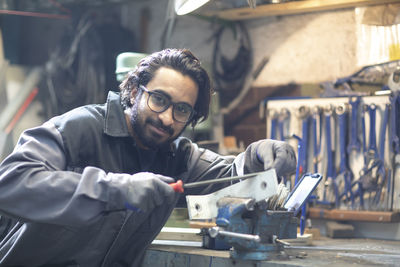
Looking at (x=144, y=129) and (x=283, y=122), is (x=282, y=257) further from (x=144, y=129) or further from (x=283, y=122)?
(x=283, y=122)

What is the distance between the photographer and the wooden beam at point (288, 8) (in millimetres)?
3121

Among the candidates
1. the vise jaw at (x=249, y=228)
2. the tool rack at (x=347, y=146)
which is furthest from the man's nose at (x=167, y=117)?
the tool rack at (x=347, y=146)

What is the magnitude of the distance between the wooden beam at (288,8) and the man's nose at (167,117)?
4.79ft

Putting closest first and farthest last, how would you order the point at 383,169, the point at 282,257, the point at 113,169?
the point at 282,257, the point at 113,169, the point at 383,169

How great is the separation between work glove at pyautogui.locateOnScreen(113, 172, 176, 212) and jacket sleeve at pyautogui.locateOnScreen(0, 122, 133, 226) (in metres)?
0.02

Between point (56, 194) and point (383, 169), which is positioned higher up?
point (56, 194)

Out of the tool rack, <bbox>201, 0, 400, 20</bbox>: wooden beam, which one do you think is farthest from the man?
<bbox>201, 0, 400, 20</bbox>: wooden beam

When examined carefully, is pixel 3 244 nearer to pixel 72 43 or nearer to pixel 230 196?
pixel 230 196

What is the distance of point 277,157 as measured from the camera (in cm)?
196

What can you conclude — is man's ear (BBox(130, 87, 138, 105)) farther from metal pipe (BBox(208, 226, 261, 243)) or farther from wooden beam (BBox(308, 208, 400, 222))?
wooden beam (BBox(308, 208, 400, 222))

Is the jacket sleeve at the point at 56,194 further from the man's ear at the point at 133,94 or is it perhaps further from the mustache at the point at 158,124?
the man's ear at the point at 133,94

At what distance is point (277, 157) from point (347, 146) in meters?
1.34

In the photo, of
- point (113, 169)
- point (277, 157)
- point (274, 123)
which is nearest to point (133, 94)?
point (113, 169)

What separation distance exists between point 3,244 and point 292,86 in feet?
7.38
